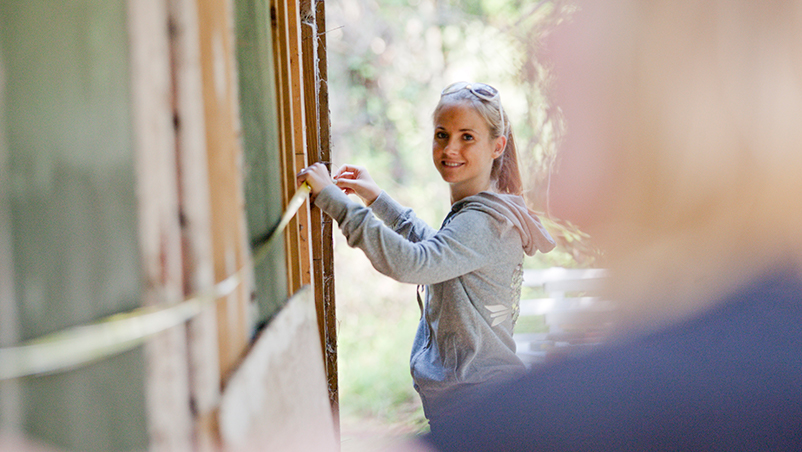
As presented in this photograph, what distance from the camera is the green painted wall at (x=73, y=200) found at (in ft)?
1.57

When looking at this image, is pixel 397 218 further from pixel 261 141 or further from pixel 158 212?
pixel 158 212

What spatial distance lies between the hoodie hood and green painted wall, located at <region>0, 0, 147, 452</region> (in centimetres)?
113

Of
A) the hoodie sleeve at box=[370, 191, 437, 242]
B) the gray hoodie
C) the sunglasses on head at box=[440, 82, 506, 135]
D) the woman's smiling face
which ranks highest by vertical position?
the sunglasses on head at box=[440, 82, 506, 135]

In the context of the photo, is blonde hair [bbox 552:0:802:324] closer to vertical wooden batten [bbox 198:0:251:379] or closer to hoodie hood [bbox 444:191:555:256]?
hoodie hood [bbox 444:191:555:256]

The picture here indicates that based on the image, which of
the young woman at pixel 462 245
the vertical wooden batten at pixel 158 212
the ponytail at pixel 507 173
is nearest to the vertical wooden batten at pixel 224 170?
the vertical wooden batten at pixel 158 212

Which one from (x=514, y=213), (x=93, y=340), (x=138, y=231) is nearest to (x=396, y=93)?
(x=514, y=213)

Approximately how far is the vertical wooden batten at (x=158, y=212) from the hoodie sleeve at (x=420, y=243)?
0.74 metres

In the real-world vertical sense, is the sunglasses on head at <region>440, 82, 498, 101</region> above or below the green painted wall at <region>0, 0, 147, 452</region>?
above

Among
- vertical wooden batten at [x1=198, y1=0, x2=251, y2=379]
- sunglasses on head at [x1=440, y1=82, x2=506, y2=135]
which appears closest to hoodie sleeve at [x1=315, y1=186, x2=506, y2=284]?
sunglasses on head at [x1=440, y1=82, x2=506, y2=135]

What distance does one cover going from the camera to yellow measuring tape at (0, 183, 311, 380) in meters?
0.46

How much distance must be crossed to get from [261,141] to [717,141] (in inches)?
39.7

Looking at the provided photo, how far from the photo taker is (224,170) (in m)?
0.86

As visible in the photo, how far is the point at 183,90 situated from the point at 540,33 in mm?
1928

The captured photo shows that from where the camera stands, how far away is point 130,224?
596mm
